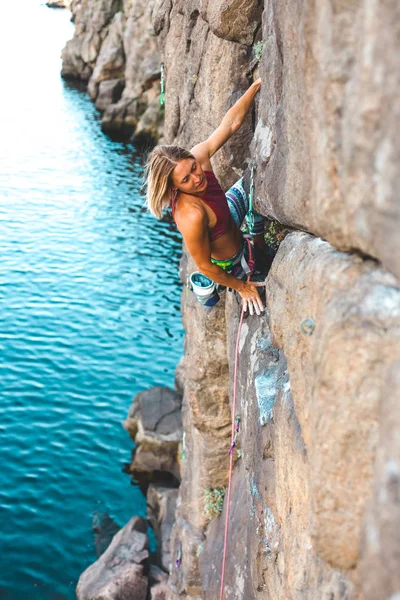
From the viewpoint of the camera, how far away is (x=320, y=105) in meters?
4.16

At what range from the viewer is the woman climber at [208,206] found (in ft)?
22.2

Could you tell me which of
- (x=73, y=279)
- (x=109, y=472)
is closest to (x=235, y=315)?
(x=109, y=472)

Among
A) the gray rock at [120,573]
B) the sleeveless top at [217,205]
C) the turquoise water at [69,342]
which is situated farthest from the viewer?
the turquoise water at [69,342]

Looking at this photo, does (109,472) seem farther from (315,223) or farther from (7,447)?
(315,223)

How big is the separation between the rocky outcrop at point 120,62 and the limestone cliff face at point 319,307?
118 feet

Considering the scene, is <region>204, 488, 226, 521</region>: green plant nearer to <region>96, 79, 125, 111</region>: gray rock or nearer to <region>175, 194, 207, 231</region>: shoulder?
<region>175, 194, 207, 231</region>: shoulder

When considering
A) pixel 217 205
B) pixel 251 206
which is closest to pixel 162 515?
pixel 251 206

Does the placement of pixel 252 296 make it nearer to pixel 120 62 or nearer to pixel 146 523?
pixel 146 523

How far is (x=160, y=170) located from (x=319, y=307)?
2.87m

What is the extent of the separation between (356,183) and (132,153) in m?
41.1

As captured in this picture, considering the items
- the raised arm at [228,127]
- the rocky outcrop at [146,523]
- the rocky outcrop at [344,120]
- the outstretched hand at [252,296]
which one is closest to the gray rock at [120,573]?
the rocky outcrop at [146,523]

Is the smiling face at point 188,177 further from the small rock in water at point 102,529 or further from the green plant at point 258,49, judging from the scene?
the small rock in water at point 102,529

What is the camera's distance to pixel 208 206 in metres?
7.28

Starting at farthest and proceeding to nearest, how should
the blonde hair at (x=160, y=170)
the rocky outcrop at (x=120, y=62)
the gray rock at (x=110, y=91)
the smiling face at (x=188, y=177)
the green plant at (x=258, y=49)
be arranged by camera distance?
the gray rock at (x=110, y=91), the rocky outcrop at (x=120, y=62), the green plant at (x=258, y=49), the smiling face at (x=188, y=177), the blonde hair at (x=160, y=170)
